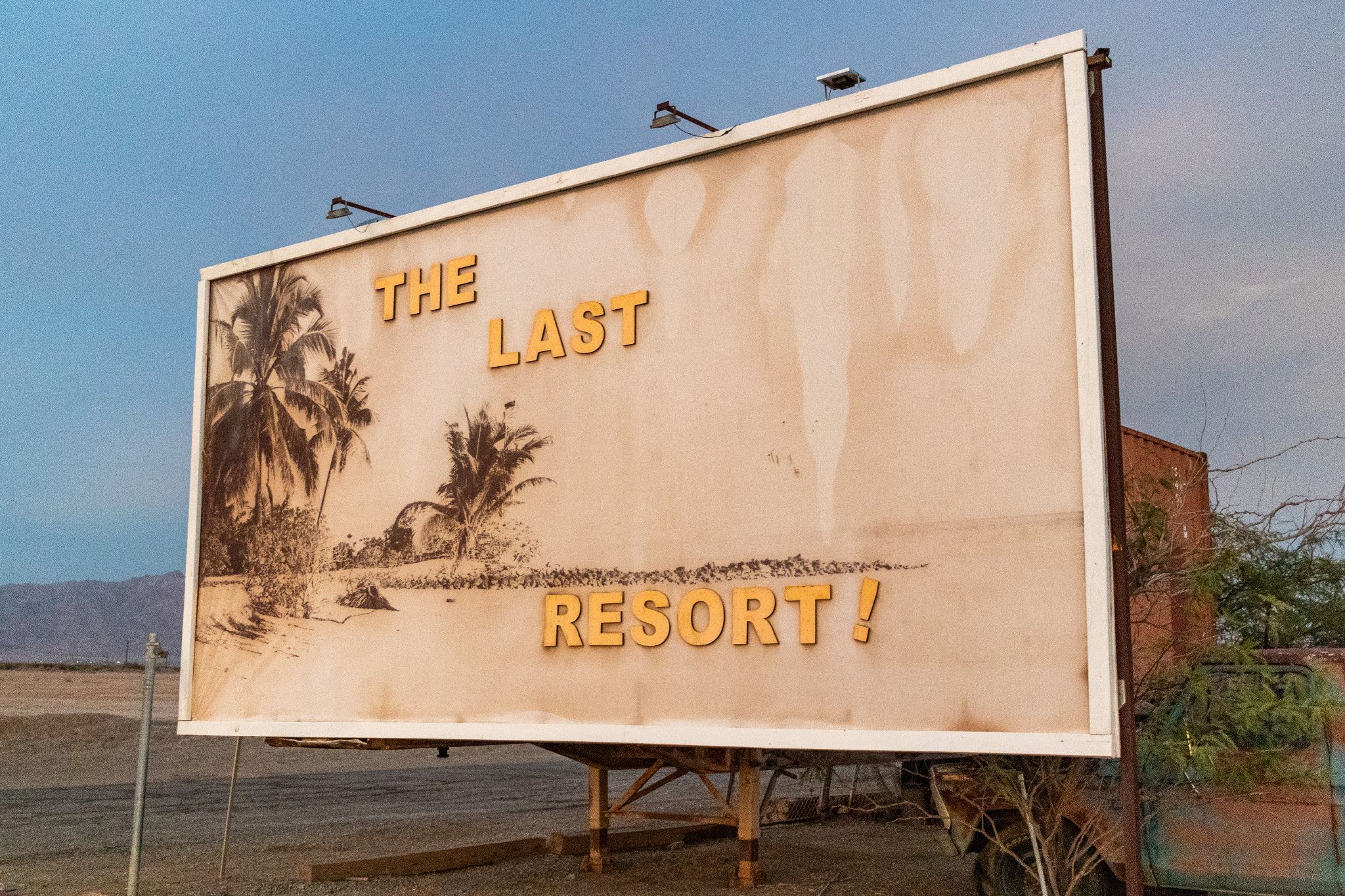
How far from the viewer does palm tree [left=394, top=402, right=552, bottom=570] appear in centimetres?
838

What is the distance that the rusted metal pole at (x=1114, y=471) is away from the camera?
6.43 meters

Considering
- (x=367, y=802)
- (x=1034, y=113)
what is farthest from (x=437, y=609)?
(x=367, y=802)

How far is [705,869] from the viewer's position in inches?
493

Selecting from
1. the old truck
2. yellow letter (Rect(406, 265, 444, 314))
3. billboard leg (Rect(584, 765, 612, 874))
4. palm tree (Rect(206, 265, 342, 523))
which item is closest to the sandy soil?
billboard leg (Rect(584, 765, 612, 874))

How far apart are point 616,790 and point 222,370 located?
14.6 meters

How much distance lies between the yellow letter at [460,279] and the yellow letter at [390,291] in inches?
19.2

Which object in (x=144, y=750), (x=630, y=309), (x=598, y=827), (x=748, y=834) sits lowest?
(x=598, y=827)

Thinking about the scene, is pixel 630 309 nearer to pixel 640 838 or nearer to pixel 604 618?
pixel 604 618

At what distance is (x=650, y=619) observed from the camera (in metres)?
7.64

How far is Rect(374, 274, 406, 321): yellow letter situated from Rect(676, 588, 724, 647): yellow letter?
3.39 meters

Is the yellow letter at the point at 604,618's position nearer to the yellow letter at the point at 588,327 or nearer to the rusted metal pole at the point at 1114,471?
the yellow letter at the point at 588,327

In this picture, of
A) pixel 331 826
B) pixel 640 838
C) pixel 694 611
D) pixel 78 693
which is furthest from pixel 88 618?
pixel 694 611

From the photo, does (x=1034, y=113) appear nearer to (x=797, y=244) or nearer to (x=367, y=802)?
(x=797, y=244)

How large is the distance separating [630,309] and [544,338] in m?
0.75
